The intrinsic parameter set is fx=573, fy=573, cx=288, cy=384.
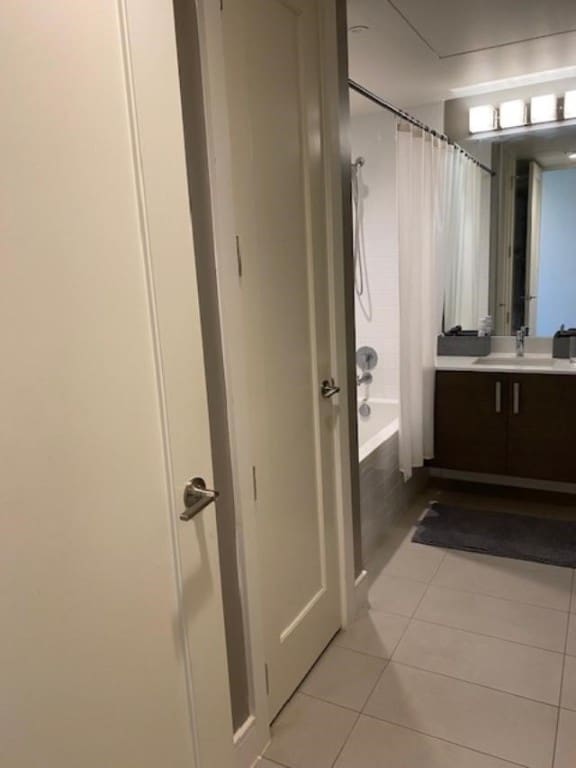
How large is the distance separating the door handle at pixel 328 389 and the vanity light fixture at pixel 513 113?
7.63 feet

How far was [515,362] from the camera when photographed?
3.45 meters

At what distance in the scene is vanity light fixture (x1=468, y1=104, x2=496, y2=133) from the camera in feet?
11.3

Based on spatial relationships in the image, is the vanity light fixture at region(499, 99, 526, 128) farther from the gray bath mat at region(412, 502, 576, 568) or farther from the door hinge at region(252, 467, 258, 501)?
the door hinge at region(252, 467, 258, 501)

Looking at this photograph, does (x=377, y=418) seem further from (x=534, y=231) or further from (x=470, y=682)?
(x=470, y=682)

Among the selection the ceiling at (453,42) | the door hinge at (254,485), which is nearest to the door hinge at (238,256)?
the door hinge at (254,485)

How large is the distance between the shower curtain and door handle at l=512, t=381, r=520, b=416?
1.45 ft

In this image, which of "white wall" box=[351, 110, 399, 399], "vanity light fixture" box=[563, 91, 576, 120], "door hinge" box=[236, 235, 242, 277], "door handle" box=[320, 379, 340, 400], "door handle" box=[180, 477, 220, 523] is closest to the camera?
"door handle" box=[180, 477, 220, 523]

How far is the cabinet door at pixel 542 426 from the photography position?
3.07m

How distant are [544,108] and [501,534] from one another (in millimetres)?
2427

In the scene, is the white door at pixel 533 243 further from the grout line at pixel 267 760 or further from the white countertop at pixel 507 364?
the grout line at pixel 267 760

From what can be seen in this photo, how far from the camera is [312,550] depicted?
205cm

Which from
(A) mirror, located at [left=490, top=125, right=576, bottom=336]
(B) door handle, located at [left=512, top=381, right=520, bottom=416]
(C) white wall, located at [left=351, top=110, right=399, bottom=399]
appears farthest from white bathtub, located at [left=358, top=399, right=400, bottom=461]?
(A) mirror, located at [left=490, top=125, right=576, bottom=336]

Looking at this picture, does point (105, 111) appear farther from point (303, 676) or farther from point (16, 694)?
point (303, 676)

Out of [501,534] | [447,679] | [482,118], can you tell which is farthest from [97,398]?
[482,118]
